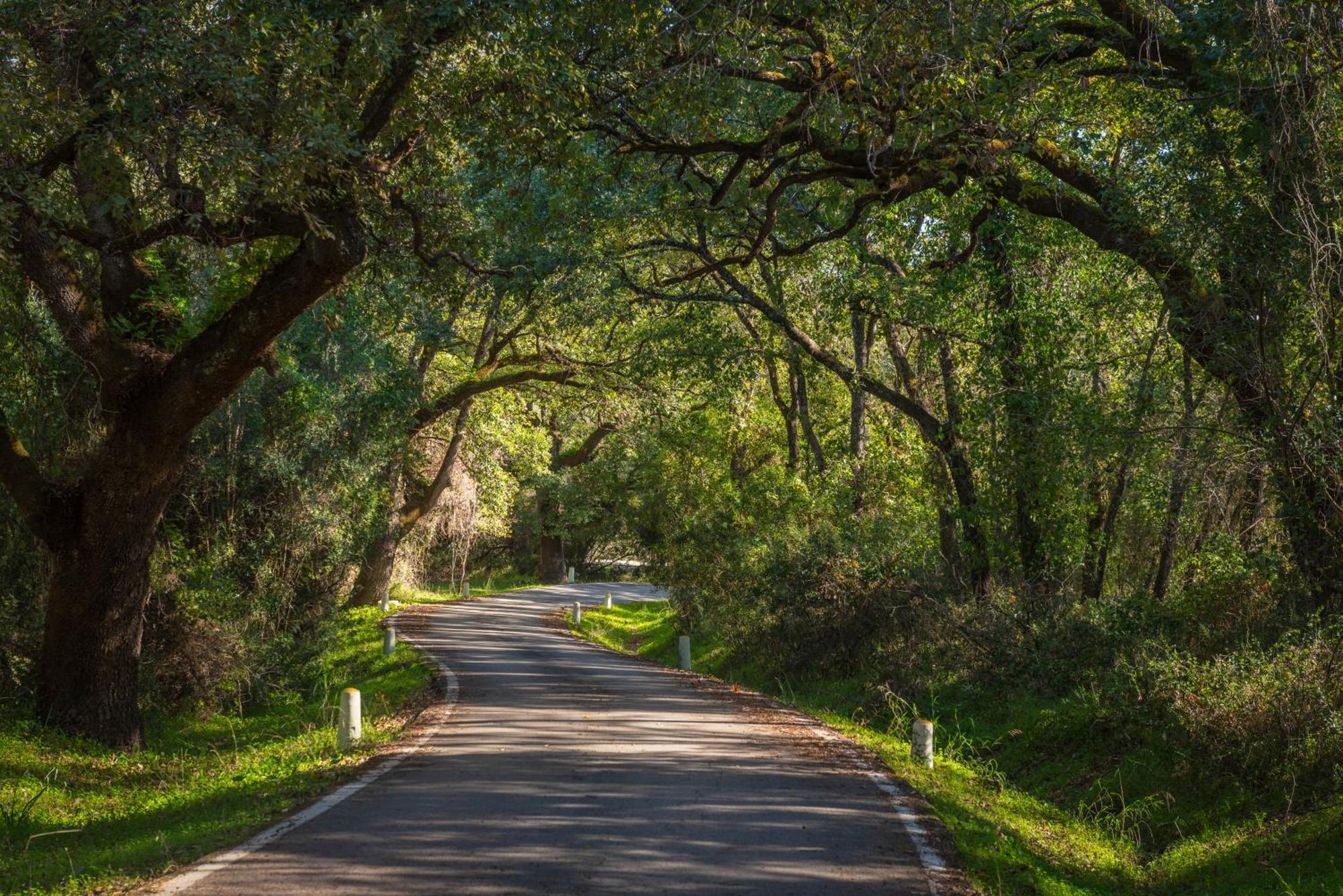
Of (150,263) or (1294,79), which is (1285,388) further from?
(150,263)

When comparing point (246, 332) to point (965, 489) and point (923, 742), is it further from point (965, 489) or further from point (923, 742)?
point (965, 489)

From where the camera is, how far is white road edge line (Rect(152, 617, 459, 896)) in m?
6.31

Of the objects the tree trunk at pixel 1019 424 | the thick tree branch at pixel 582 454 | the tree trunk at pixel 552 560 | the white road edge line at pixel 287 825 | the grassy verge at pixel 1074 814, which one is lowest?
the grassy verge at pixel 1074 814

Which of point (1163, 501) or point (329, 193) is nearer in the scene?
point (329, 193)

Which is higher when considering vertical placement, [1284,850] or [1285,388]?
[1285,388]

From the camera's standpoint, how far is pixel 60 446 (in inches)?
604

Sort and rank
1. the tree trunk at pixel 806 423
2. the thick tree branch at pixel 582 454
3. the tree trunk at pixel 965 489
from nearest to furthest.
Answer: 1. the tree trunk at pixel 965 489
2. the tree trunk at pixel 806 423
3. the thick tree branch at pixel 582 454

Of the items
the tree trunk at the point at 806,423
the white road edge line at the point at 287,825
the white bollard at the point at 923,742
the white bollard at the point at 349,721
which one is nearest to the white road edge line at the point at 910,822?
the white bollard at the point at 923,742

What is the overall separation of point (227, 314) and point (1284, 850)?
36.8 feet

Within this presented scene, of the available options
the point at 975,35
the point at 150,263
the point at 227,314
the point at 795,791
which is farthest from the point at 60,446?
the point at 975,35

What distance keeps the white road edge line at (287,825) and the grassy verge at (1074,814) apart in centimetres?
442

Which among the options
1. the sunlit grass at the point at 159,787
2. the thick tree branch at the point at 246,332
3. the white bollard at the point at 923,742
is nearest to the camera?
the sunlit grass at the point at 159,787

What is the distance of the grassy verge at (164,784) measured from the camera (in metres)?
7.34

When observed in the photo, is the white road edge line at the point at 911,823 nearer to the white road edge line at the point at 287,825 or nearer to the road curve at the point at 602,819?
the road curve at the point at 602,819
